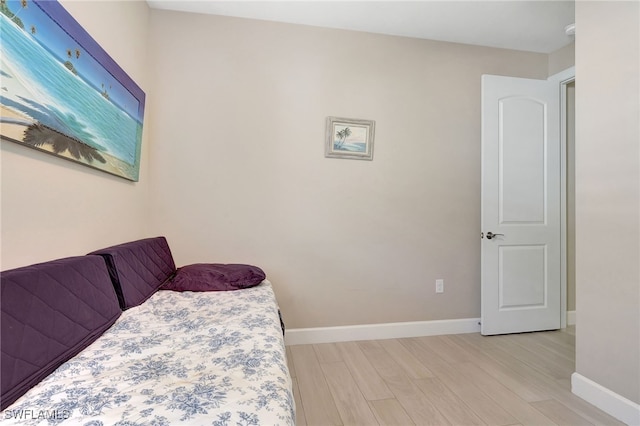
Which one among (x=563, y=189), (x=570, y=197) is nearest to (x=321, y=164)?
(x=563, y=189)

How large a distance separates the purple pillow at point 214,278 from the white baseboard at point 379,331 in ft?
2.32

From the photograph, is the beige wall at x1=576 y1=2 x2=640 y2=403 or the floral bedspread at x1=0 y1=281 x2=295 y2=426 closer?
the floral bedspread at x1=0 y1=281 x2=295 y2=426

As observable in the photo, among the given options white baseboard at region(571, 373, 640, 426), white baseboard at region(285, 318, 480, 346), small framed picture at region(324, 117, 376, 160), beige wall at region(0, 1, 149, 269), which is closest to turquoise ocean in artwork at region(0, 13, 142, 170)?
beige wall at region(0, 1, 149, 269)

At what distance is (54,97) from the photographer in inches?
45.0

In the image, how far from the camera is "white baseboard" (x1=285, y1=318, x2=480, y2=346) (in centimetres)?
240

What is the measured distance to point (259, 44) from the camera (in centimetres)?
236

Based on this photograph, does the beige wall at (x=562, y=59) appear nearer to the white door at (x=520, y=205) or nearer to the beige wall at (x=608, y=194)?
the white door at (x=520, y=205)

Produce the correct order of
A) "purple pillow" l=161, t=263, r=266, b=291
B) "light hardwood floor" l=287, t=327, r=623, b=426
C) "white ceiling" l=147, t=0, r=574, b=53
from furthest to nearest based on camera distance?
1. "white ceiling" l=147, t=0, r=574, b=53
2. "purple pillow" l=161, t=263, r=266, b=291
3. "light hardwood floor" l=287, t=327, r=623, b=426

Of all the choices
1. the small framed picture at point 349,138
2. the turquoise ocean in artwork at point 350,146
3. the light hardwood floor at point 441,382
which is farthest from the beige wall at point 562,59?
the light hardwood floor at point 441,382

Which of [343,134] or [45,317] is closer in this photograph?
[45,317]

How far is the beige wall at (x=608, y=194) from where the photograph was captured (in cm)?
150

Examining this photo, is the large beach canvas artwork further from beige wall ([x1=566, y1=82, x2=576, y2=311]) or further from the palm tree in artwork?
beige wall ([x1=566, y1=82, x2=576, y2=311])

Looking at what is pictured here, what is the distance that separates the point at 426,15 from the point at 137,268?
266cm

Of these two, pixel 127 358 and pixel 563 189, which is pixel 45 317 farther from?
pixel 563 189
